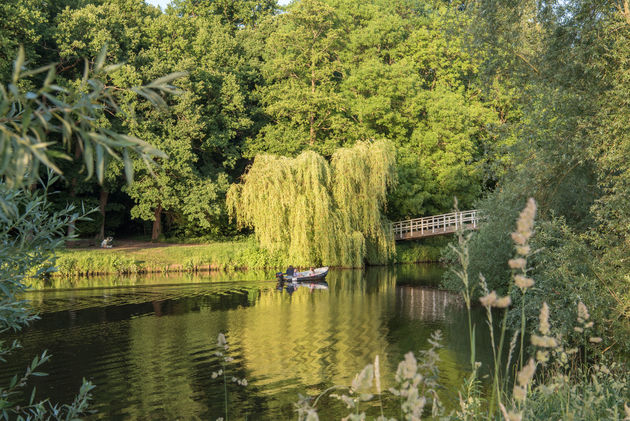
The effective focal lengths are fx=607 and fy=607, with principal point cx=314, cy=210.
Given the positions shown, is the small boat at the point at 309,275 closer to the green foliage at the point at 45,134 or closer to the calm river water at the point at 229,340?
the calm river water at the point at 229,340

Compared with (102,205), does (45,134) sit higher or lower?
lower

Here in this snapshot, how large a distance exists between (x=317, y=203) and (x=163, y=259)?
7738mm

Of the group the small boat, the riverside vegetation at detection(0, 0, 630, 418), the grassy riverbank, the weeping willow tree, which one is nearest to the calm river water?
the small boat

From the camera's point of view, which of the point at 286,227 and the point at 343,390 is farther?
the point at 286,227

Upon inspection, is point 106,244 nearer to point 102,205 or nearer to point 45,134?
point 102,205

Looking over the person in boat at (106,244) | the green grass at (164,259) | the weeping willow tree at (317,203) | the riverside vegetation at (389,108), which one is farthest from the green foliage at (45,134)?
the person in boat at (106,244)

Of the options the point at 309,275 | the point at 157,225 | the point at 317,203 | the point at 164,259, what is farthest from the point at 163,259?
the point at 317,203

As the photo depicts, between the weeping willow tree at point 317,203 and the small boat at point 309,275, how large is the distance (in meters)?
2.25

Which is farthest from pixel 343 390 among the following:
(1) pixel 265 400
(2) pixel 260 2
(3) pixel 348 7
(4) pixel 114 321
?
(2) pixel 260 2

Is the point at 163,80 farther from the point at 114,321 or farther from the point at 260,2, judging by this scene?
the point at 260,2

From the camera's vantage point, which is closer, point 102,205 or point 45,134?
point 45,134

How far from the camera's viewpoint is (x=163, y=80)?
2.21 meters

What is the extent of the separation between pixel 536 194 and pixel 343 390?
583 cm

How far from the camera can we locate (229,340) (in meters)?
14.8
